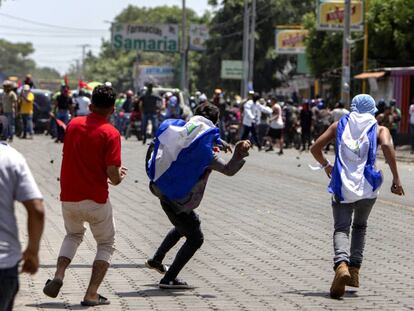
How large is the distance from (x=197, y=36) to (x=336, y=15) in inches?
1271

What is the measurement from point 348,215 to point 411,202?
364 inches

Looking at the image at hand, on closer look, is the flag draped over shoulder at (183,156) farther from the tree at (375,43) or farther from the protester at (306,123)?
the tree at (375,43)

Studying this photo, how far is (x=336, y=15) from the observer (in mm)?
44469

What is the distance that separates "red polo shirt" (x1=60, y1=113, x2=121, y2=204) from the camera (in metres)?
8.12

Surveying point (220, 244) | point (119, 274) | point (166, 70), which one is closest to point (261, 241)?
point (220, 244)

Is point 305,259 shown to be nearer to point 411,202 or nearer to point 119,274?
point 119,274

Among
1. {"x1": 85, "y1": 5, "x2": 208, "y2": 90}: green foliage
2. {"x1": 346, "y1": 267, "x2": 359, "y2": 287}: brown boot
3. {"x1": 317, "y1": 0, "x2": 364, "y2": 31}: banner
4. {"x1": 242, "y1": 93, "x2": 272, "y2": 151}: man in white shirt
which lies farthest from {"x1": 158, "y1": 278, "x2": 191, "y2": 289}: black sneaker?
{"x1": 85, "y1": 5, "x2": 208, "y2": 90}: green foliage

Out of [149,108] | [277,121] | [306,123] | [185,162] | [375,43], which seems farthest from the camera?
[375,43]

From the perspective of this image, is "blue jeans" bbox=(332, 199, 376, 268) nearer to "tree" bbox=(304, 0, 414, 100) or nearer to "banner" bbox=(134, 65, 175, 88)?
"tree" bbox=(304, 0, 414, 100)

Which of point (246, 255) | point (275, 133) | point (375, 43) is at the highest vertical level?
point (375, 43)

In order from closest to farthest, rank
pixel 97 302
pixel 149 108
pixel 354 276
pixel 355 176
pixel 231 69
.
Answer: pixel 97 302 → pixel 355 176 → pixel 354 276 → pixel 149 108 → pixel 231 69

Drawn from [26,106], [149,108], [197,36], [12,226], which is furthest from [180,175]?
[197,36]

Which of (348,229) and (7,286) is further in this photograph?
(348,229)

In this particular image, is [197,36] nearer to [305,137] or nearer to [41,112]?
[41,112]
